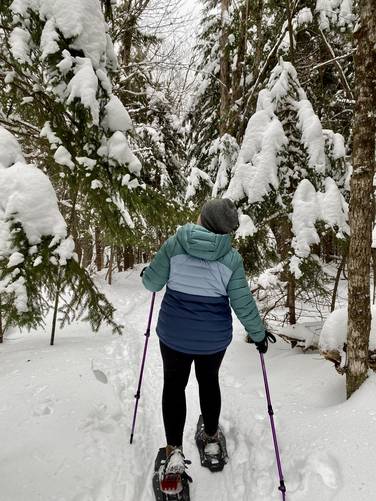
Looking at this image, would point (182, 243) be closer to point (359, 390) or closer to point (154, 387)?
point (359, 390)

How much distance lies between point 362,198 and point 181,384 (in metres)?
2.34

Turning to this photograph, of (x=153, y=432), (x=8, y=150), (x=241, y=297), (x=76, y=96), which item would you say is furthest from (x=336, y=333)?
(x=8, y=150)

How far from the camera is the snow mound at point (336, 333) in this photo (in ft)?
12.8

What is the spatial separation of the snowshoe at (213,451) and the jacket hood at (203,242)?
184 cm

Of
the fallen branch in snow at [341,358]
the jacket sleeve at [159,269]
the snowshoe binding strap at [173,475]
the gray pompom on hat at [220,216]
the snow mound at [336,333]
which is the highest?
the gray pompom on hat at [220,216]

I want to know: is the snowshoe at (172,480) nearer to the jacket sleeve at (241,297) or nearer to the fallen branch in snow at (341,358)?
the jacket sleeve at (241,297)

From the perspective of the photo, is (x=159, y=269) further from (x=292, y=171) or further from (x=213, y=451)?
(x=292, y=171)

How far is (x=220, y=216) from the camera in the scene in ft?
8.76

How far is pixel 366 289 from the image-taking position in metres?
3.31

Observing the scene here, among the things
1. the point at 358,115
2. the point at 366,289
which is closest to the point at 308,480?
the point at 366,289

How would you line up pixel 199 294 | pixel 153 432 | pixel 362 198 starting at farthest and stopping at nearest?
pixel 153 432
pixel 362 198
pixel 199 294

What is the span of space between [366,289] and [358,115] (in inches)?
63.6

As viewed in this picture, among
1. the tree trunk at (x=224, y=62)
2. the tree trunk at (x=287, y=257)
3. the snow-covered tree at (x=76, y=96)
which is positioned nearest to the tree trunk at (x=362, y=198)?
the tree trunk at (x=287, y=257)

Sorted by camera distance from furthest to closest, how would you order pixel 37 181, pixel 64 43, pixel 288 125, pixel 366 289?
pixel 288 125
pixel 366 289
pixel 64 43
pixel 37 181
